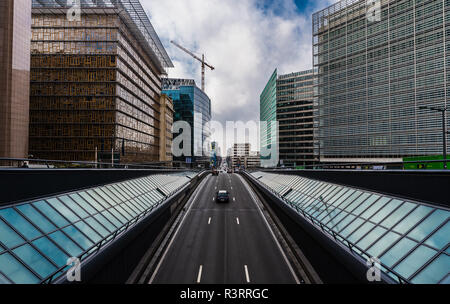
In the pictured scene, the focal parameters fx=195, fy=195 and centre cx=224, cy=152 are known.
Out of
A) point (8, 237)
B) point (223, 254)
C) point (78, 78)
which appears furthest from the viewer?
point (78, 78)

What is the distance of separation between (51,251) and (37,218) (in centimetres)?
185

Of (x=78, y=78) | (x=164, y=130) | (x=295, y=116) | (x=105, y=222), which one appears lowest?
(x=105, y=222)

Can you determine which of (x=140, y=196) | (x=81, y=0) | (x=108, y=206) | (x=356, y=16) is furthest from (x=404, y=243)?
(x=356, y=16)

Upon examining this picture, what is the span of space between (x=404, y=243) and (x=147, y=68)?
74.2m

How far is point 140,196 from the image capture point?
17.2 meters

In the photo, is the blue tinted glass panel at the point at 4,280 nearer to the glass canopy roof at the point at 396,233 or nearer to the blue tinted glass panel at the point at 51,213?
the blue tinted glass panel at the point at 51,213

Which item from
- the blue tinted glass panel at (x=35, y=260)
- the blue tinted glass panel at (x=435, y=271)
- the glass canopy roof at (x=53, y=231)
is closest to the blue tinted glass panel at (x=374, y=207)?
the blue tinted glass panel at (x=435, y=271)

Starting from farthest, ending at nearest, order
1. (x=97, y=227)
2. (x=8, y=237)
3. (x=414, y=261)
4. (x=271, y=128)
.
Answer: (x=271, y=128) < (x=97, y=227) < (x=8, y=237) < (x=414, y=261)

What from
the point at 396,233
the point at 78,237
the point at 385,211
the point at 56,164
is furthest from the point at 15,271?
the point at 56,164

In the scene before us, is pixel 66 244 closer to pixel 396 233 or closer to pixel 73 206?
pixel 73 206

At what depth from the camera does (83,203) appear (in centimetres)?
1094

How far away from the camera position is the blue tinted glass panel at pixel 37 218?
25.4 ft

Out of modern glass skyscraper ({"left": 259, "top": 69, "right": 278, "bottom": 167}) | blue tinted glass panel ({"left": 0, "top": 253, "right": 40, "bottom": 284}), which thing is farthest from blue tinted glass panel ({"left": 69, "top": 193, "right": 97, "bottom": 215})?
modern glass skyscraper ({"left": 259, "top": 69, "right": 278, "bottom": 167})

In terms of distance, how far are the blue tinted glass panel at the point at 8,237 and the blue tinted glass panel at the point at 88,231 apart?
239 centimetres
